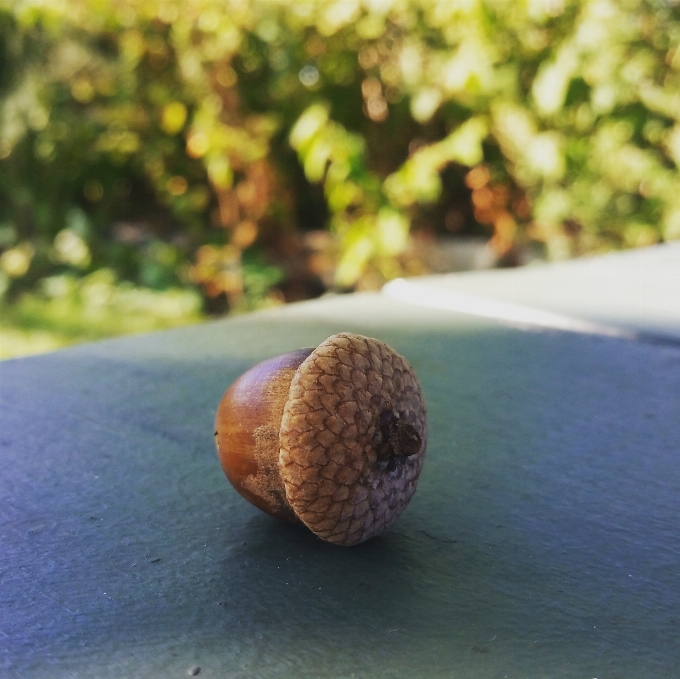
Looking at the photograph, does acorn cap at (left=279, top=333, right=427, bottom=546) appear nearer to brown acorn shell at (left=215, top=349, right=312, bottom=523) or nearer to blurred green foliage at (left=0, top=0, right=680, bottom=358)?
brown acorn shell at (left=215, top=349, right=312, bottom=523)

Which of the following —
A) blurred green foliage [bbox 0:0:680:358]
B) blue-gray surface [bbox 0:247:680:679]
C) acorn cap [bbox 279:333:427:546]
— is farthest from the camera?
blurred green foliage [bbox 0:0:680:358]

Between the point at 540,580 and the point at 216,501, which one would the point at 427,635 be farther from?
the point at 216,501

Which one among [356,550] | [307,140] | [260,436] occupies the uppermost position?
[307,140]

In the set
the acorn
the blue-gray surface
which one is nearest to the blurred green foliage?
the blue-gray surface

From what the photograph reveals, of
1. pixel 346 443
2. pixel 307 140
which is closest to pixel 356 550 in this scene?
pixel 346 443

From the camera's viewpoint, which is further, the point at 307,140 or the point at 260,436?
the point at 307,140


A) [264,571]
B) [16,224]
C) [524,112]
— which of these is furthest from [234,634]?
[16,224]

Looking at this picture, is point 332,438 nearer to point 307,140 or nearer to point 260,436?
point 260,436
